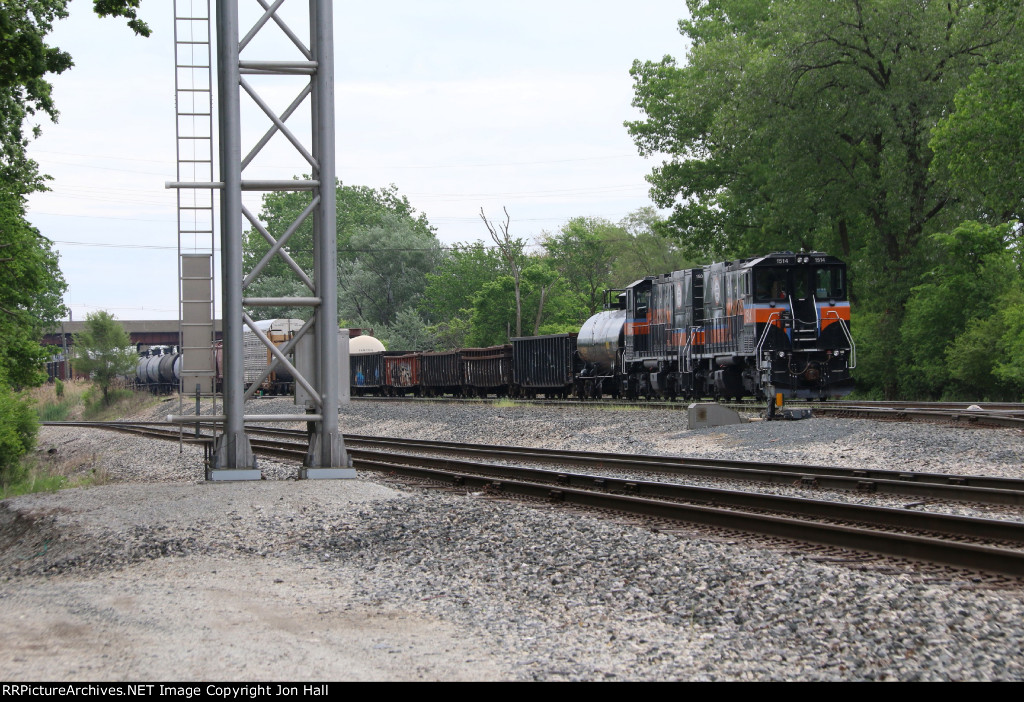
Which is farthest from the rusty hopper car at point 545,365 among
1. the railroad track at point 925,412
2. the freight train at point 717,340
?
the railroad track at point 925,412

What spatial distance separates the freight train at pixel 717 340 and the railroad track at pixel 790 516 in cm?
919

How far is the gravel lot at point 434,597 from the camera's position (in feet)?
17.3

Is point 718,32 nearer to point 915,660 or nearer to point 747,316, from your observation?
point 747,316

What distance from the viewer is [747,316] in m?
24.4

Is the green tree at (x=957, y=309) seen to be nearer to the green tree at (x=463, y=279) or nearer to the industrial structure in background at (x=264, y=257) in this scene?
the industrial structure in background at (x=264, y=257)

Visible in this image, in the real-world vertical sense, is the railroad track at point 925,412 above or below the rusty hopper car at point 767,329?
below

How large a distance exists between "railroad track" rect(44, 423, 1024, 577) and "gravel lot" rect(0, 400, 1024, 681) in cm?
32

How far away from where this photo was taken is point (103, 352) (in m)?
70.7

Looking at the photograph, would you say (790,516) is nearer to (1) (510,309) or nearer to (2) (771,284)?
(2) (771,284)

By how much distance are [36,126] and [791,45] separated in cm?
2192

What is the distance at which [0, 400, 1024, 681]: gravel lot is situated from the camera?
5270mm

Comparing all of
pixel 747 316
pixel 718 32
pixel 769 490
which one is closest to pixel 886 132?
pixel 747 316

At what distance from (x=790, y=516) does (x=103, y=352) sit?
67263mm

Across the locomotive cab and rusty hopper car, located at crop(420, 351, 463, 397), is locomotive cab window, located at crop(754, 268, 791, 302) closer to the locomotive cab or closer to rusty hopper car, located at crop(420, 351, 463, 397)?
the locomotive cab
